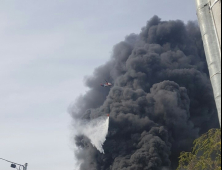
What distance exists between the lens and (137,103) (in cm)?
5162

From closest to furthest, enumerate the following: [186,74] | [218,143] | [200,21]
Answer: 1. [200,21]
2. [218,143]
3. [186,74]

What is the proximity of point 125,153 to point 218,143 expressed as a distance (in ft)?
118

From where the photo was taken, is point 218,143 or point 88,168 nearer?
point 218,143

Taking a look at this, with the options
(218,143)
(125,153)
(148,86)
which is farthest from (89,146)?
(218,143)

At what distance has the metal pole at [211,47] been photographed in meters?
7.97

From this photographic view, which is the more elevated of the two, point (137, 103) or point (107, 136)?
point (137, 103)

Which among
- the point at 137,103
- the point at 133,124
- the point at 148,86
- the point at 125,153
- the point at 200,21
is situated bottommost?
the point at 200,21

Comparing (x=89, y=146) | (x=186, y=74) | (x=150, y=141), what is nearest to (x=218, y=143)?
(x=150, y=141)

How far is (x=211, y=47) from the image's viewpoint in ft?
27.3

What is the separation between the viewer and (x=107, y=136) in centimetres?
5031

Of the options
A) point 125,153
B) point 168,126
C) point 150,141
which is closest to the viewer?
point 150,141

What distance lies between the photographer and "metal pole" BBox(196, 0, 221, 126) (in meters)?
7.97

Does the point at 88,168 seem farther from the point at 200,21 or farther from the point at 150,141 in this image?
the point at 200,21

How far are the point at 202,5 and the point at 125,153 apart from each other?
134 ft
